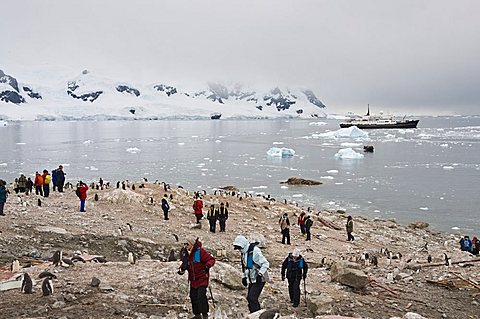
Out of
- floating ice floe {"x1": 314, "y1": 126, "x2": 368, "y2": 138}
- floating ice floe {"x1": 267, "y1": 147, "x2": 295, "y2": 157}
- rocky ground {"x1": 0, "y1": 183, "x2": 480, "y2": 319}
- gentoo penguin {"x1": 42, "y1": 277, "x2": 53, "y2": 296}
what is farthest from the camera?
floating ice floe {"x1": 314, "y1": 126, "x2": 368, "y2": 138}

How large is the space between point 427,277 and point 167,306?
24.4 ft

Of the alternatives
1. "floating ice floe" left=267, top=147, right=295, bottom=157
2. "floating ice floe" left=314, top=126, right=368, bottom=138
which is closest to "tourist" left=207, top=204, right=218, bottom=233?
"floating ice floe" left=267, top=147, right=295, bottom=157

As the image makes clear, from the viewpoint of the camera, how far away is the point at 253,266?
727cm

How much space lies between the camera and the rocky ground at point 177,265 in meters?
7.98

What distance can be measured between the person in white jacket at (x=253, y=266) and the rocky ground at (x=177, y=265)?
758 millimetres

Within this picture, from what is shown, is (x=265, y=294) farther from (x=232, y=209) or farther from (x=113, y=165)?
(x=113, y=165)

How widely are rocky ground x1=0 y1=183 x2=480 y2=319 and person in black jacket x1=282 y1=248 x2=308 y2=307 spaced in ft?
0.81

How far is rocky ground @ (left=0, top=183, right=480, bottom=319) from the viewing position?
7977 mm

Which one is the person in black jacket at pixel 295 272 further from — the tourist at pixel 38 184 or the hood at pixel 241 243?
the tourist at pixel 38 184

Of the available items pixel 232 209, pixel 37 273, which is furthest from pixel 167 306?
pixel 232 209

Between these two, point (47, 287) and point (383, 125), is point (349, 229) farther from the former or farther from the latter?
point (383, 125)

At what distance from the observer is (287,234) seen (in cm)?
1725

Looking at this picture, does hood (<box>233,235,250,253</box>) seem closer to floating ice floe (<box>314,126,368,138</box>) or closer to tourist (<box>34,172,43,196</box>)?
tourist (<box>34,172,43,196</box>)

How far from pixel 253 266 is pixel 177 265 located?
2.79 m
